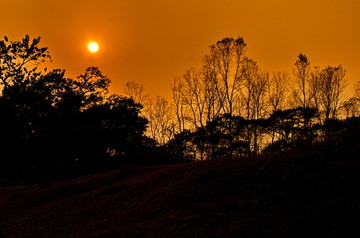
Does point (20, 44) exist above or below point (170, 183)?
above

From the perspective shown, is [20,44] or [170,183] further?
[20,44]

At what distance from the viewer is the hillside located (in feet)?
19.8

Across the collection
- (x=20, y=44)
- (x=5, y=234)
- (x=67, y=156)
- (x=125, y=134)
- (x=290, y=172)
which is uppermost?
(x=20, y=44)

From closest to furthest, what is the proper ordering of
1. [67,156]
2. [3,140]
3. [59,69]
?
1. [3,140]
2. [67,156]
3. [59,69]

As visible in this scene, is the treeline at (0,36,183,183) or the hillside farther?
the treeline at (0,36,183,183)

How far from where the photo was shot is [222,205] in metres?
7.75

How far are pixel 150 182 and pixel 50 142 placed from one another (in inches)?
847

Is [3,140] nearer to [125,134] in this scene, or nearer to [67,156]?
[67,156]

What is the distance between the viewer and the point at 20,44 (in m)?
32.5

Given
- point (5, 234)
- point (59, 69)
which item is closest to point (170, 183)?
point (5, 234)

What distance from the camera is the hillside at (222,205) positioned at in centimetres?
602

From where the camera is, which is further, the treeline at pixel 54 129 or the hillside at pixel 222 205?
the treeline at pixel 54 129

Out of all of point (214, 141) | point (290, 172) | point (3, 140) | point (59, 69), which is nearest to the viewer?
point (290, 172)

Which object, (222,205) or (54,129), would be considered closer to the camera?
(222,205)
